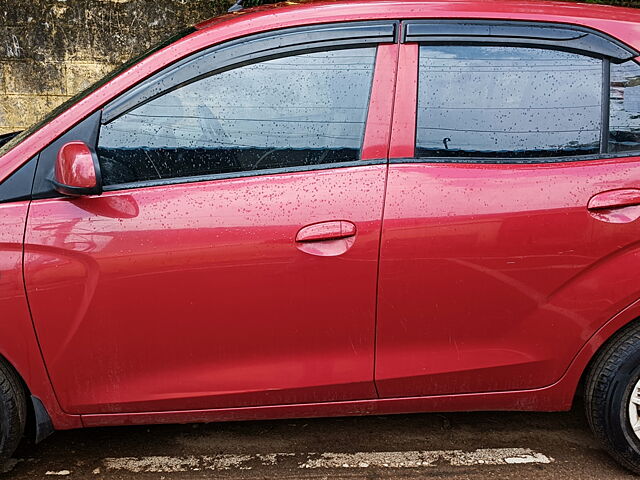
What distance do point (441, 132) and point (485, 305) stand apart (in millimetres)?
664

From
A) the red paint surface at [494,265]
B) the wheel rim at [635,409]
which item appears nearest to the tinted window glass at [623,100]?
the red paint surface at [494,265]

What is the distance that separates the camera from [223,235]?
2.71m

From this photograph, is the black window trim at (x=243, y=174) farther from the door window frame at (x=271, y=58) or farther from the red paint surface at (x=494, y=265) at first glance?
the red paint surface at (x=494, y=265)

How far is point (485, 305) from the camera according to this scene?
2818mm

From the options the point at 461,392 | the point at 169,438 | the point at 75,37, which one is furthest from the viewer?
the point at 75,37

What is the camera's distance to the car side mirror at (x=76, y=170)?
2623mm

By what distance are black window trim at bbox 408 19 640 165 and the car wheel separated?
2.42 ft

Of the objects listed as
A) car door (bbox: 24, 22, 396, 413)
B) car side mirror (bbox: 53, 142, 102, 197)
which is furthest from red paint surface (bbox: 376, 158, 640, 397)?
car side mirror (bbox: 53, 142, 102, 197)

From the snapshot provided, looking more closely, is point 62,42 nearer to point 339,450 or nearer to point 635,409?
point 339,450

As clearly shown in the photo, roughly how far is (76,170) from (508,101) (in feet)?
5.21

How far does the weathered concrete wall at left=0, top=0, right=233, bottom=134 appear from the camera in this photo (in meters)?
6.28

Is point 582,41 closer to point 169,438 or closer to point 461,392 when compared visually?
point 461,392

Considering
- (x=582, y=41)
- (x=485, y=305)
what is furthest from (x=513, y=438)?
(x=582, y=41)

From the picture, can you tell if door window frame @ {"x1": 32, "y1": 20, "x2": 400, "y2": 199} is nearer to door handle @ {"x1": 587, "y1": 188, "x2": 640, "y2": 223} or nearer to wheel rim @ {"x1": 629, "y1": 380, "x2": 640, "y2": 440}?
door handle @ {"x1": 587, "y1": 188, "x2": 640, "y2": 223}
